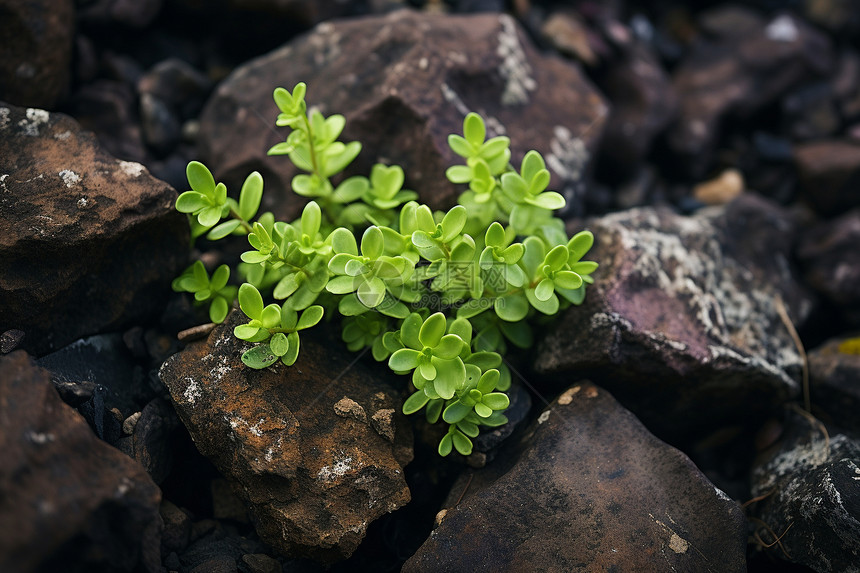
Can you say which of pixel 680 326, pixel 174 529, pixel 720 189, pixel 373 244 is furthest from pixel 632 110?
pixel 174 529

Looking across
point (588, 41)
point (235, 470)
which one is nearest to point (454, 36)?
point (588, 41)

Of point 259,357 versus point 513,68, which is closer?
point 259,357

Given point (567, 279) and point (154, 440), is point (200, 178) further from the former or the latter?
point (567, 279)

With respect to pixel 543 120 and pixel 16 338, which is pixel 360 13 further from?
pixel 16 338

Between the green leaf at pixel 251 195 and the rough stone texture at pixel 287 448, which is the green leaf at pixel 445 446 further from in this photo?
the green leaf at pixel 251 195

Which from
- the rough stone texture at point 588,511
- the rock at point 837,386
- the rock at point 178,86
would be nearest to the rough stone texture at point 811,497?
the rock at point 837,386
